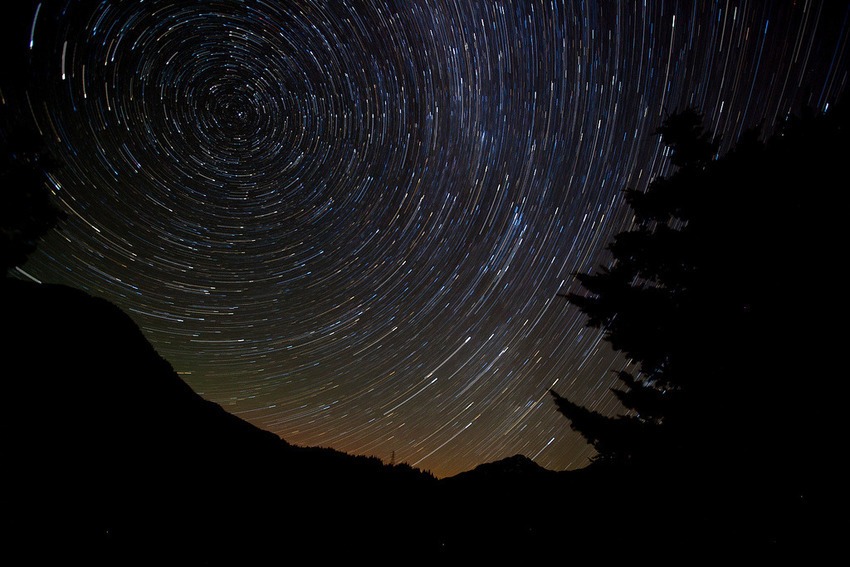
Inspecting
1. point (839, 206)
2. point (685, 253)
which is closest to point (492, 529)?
point (685, 253)

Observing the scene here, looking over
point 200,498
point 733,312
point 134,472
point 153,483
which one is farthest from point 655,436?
point 134,472

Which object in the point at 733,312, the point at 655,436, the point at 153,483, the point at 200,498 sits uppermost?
the point at 153,483

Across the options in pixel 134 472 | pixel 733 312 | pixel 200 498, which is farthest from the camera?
pixel 200 498

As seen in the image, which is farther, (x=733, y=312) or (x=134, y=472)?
(x=134, y=472)

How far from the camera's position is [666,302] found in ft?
18.3

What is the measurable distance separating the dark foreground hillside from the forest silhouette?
0.05 metres

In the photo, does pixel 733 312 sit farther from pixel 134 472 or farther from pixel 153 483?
pixel 134 472

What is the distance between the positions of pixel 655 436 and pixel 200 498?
35.2 ft

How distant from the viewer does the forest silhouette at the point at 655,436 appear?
395 centimetres

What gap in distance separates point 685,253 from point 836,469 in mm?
3332

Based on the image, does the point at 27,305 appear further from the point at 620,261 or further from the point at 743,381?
the point at 743,381

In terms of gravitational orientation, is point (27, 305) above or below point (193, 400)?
above

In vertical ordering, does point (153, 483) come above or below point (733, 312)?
above

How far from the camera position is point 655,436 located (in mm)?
4945
